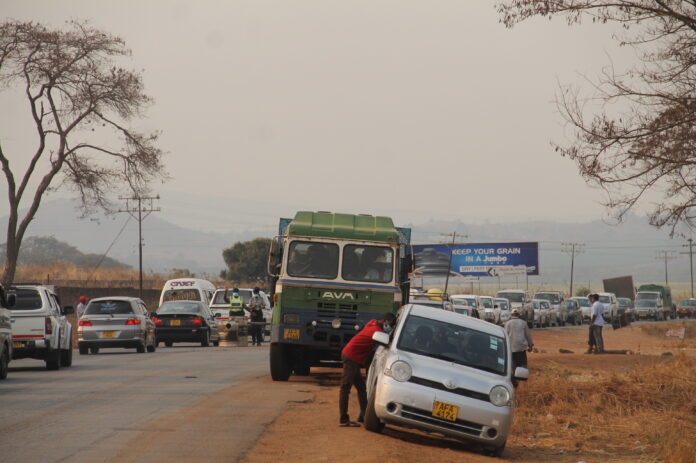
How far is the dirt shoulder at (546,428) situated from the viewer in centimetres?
1261

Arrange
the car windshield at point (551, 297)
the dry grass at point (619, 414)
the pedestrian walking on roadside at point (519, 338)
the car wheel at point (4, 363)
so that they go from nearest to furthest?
1. the dry grass at point (619, 414)
2. the car wheel at point (4, 363)
3. the pedestrian walking on roadside at point (519, 338)
4. the car windshield at point (551, 297)

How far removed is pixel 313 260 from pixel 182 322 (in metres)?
17.4

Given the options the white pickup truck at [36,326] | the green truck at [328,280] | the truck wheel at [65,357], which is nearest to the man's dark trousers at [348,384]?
the green truck at [328,280]

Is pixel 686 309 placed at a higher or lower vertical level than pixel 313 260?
lower

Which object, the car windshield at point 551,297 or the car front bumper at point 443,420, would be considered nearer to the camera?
the car front bumper at point 443,420

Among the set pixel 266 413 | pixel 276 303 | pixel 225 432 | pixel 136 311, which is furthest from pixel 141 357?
pixel 225 432

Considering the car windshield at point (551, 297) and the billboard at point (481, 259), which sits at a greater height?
the billboard at point (481, 259)

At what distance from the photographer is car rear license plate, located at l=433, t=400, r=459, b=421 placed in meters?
13.0

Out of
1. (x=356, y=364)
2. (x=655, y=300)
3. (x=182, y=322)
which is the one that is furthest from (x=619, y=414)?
(x=655, y=300)

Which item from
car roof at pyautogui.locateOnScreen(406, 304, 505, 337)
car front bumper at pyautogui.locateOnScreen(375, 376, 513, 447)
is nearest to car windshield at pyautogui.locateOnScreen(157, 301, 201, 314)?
car roof at pyautogui.locateOnScreen(406, 304, 505, 337)

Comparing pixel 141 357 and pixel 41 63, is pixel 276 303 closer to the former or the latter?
pixel 141 357

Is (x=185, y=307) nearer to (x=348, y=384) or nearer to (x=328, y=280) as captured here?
(x=328, y=280)

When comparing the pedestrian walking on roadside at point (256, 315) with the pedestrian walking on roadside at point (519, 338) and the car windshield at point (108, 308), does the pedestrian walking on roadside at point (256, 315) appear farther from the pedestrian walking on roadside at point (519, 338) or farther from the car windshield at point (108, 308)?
the pedestrian walking on roadside at point (519, 338)

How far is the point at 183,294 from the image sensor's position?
43000 millimetres
